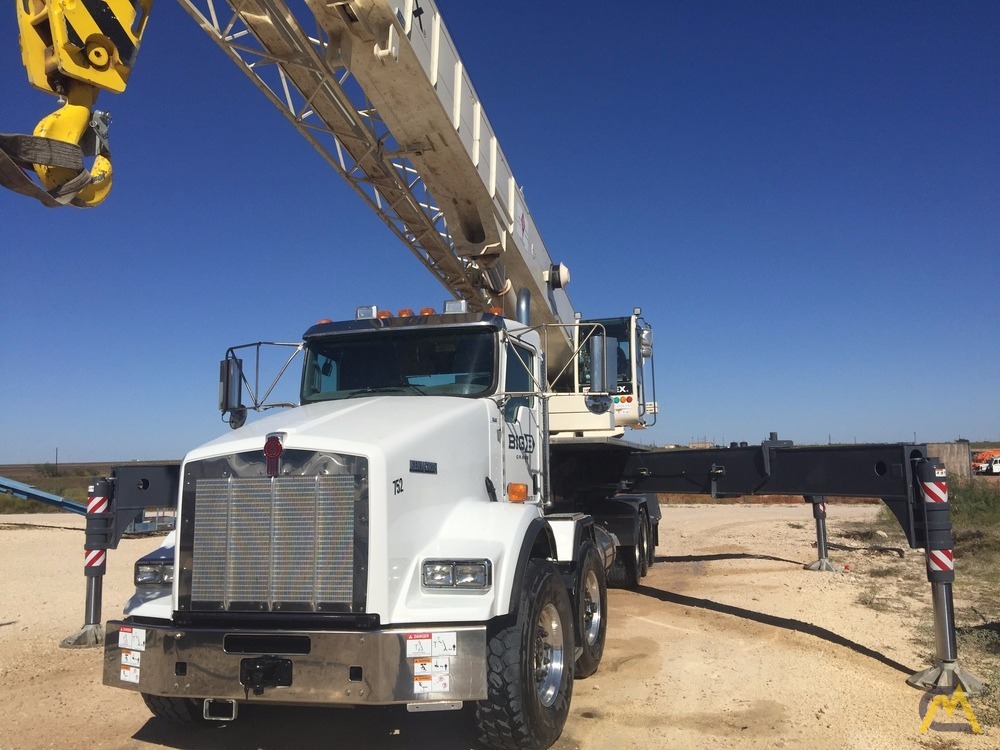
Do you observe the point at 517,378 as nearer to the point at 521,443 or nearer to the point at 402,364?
the point at 521,443

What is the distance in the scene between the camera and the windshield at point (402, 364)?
19.6 ft

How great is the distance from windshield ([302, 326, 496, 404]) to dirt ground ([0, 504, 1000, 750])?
2377mm

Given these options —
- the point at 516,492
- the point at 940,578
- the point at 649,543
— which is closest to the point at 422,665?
the point at 516,492

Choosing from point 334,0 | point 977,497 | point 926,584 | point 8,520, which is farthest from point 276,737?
point 8,520

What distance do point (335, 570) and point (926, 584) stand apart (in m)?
9.77

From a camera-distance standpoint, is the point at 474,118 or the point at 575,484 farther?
the point at 575,484

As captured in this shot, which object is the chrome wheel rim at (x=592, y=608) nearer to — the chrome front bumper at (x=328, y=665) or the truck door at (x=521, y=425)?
the truck door at (x=521, y=425)

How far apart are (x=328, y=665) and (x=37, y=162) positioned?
9.60 ft

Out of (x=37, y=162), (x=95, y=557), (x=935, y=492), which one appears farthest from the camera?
(x=95, y=557)

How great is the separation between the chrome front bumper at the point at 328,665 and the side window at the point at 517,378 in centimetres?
226

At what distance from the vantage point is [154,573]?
4.81 meters

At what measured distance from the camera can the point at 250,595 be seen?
4309 mm

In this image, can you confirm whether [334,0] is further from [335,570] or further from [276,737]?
[276,737]

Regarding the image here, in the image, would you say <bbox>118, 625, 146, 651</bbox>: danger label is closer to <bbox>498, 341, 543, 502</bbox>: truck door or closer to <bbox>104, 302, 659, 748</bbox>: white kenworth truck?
<bbox>104, 302, 659, 748</bbox>: white kenworth truck
